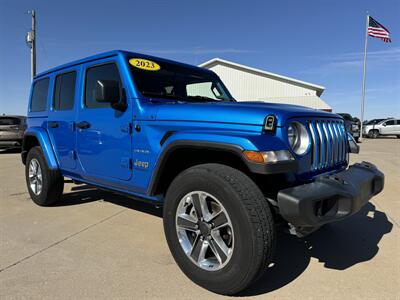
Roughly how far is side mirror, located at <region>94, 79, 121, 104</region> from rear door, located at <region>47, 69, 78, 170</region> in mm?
1153

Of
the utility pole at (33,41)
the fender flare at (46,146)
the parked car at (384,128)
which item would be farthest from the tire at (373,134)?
the fender flare at (46,146)

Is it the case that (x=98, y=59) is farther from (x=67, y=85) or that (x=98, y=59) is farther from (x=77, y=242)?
(x=77, y=242)

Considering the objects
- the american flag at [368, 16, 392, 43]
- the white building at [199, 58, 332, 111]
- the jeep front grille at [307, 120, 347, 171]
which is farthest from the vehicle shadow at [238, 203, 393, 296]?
the white building at [199, 58, 332, 111]

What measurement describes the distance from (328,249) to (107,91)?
2.70m

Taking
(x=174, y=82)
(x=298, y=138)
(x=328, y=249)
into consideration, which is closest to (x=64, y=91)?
(x=174, y=82)

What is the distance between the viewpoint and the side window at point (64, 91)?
4.32 metres

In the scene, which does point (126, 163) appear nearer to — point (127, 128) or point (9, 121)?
point (127, 128)

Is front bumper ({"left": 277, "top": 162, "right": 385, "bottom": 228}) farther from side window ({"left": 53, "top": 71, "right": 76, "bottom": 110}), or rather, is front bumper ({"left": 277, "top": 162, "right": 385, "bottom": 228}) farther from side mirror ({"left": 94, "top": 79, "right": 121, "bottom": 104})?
side window ({"left": 53, "top": 71, "right": 76, "bottom": 110})

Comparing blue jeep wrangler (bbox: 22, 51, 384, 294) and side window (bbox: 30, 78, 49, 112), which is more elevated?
side window (bbox: 30, 78, 49, 112)

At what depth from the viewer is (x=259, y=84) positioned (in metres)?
28.5

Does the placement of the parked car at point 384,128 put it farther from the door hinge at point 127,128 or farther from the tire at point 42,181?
the door hinge at point 127,128

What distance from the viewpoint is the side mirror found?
3145 mm

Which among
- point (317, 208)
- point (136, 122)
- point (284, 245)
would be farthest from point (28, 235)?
point (317, 208)

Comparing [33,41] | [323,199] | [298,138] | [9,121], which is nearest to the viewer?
[323,199]
